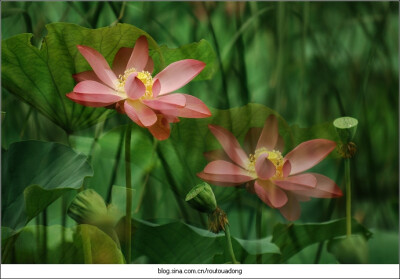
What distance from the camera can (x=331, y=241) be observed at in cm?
90

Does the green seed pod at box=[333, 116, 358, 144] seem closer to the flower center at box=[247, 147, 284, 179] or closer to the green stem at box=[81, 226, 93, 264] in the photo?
the flower center at box=[247, 147, 284, 179]

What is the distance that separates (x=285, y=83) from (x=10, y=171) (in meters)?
0.40

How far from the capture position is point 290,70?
3.01 ft

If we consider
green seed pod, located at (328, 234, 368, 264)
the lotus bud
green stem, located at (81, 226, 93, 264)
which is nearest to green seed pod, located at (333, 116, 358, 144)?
the lotus bud

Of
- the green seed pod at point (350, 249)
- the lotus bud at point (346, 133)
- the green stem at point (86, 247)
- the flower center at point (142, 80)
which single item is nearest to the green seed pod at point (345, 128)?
the lotus bud at point (346, 133)

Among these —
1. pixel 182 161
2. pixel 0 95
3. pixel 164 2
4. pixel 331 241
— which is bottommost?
pixel 331 241

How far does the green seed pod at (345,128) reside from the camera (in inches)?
35.3

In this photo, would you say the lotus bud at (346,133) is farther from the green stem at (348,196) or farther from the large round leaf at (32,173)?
the large round leaf at (32,173)

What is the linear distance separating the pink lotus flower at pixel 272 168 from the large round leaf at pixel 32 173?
0.58ft

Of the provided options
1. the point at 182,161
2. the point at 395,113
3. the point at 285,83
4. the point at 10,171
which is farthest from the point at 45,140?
the point at 395,113

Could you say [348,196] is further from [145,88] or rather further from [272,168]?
[145,88]

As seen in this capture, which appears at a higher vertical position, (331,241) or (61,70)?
(61,70)

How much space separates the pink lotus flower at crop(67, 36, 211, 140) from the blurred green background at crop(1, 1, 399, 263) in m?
0.02

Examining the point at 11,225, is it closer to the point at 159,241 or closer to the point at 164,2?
the point at 159,241
